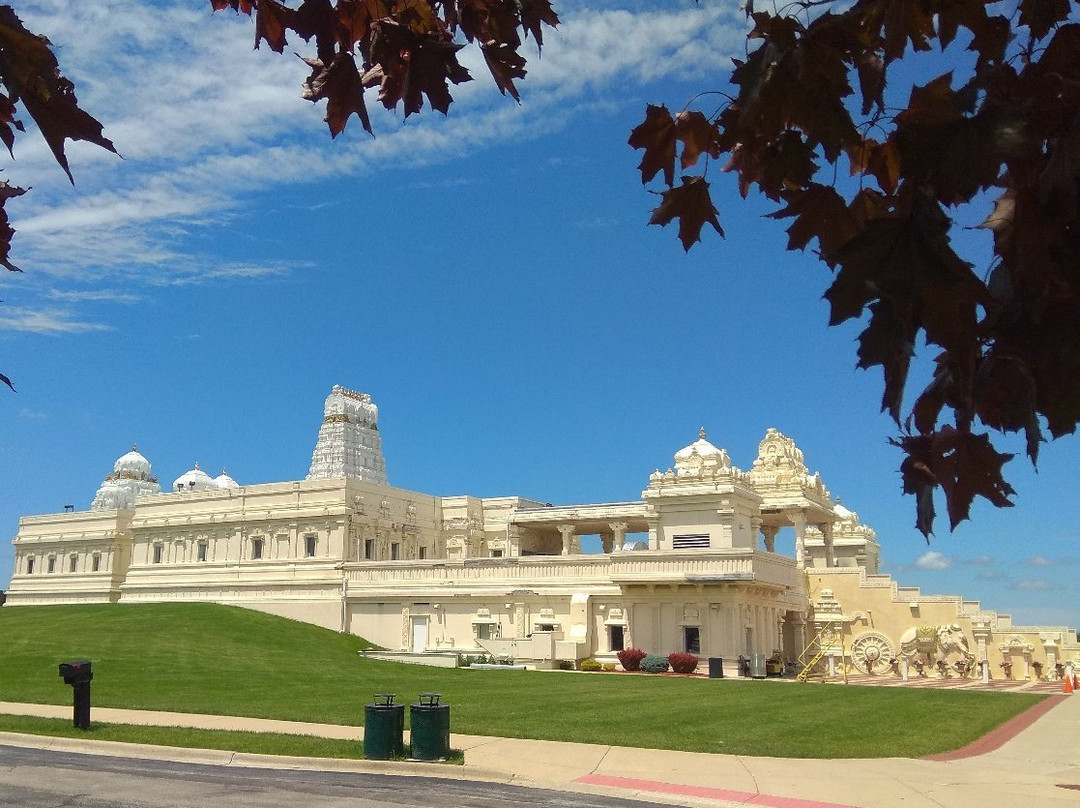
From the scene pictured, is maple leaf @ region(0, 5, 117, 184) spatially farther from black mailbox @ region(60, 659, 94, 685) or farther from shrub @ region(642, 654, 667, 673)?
shrub @ region(642, 654, 667, 673)

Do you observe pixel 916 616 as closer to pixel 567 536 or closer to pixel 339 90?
pixel 567 536

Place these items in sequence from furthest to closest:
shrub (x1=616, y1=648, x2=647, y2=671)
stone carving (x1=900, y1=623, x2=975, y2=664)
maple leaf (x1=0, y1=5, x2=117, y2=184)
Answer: stone carving (x1=900, y1=623, x2=975, y2=664)
shrub (x1=616, y1=648, x2=647, y2=671)
maple leaf (x1=0, y1=5, x2=117, y2=184)

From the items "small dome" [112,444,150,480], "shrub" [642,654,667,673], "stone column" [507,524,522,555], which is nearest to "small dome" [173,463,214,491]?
"small dome" [112,444,150,480]

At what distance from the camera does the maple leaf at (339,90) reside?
10.8 feet

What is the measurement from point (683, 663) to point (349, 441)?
41131 millimetres

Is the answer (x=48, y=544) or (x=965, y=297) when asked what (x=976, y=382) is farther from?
(x=48, y=544)

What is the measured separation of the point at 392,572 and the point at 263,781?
42963mm

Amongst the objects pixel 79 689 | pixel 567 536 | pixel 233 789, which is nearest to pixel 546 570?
pixel 567 536

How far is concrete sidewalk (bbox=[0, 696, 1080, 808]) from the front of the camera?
40.6 ft

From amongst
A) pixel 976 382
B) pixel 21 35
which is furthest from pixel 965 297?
pixel 21 35

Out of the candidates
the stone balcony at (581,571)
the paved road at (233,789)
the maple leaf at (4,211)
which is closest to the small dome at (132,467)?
the stone balcony at (581,571)

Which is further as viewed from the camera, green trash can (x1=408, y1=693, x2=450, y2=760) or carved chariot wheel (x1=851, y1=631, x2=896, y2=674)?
carved chariot wheel (x1=851, y1=631, x2=896, y2=674)

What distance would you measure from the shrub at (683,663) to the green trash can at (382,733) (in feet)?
96.2

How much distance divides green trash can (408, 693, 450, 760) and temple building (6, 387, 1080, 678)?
3042cm
